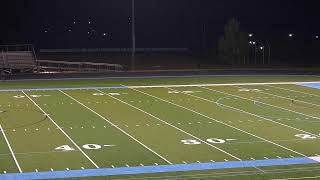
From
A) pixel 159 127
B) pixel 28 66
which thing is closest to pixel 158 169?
pixel 159 127

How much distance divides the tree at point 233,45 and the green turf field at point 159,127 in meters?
21.0

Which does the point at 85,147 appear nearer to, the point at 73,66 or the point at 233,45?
the point at 73,66

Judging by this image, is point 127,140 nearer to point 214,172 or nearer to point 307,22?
point 214,172

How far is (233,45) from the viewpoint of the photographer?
51.8 metres

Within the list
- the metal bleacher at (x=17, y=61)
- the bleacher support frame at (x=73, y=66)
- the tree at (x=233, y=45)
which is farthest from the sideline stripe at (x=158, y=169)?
the tree at (x=233, y=45)

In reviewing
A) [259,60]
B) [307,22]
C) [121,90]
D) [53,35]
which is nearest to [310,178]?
[121,90]

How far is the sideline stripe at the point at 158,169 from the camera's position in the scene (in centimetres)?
1279

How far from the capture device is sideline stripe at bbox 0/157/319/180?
42.0ft

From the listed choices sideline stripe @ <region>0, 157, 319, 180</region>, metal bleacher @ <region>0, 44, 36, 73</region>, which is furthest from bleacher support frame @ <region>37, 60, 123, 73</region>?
sideline stripe @ <region>0, 157, 319, 180</region>

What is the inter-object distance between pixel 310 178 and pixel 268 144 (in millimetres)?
3794

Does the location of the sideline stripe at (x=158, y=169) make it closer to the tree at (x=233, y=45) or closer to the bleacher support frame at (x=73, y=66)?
the bleacher support frame at (x=73, y=66)

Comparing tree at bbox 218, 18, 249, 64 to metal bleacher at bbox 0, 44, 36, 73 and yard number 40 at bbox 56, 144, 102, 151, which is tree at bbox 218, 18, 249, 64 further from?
yard number 40 at bbox 56, 144, 102, 151

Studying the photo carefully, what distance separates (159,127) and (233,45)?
33704mm

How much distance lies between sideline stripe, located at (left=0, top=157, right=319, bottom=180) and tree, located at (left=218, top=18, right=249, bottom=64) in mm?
37915
